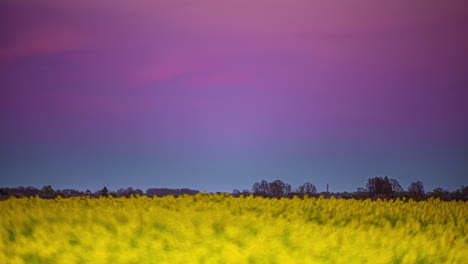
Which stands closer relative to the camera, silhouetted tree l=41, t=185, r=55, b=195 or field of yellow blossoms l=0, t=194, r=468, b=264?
field of yellow blossoms l=0, t=194, r=468, b=264

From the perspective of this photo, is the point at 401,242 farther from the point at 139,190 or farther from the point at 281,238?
the point at 139,190

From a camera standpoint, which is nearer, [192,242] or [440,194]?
[192,242]

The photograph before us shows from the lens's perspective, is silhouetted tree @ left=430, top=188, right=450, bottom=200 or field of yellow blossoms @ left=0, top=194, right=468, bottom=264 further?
silhouetted tree @ left=430, top=188, right=450, bottom=200

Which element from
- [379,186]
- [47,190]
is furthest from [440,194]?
[47,190]

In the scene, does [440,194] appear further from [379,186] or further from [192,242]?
[192,242]

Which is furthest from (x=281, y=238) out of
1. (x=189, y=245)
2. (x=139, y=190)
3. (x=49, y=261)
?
(x=139, y=190)

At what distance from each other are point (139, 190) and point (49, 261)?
10.6 meters

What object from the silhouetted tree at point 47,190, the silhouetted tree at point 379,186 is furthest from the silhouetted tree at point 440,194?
the silhouetted tree at point 47,190

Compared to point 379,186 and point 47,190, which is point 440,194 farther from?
point 47,190

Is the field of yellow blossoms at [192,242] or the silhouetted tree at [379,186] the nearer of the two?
the field of yellow blossoms at [192,242]

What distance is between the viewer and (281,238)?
5664 millimetres

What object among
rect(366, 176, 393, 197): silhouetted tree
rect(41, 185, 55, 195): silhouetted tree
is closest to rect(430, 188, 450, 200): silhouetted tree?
rect(366, 176, 393, 197): silhouetted tree

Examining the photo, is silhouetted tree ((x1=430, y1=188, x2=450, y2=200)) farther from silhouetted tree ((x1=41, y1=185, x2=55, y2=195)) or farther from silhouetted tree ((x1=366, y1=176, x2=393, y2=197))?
silhouetted tree ((x1=41, y1=185, x2=55, y2=195))

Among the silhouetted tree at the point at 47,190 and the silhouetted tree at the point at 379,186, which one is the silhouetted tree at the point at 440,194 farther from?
the silhouetted tree at the point at 47,190
